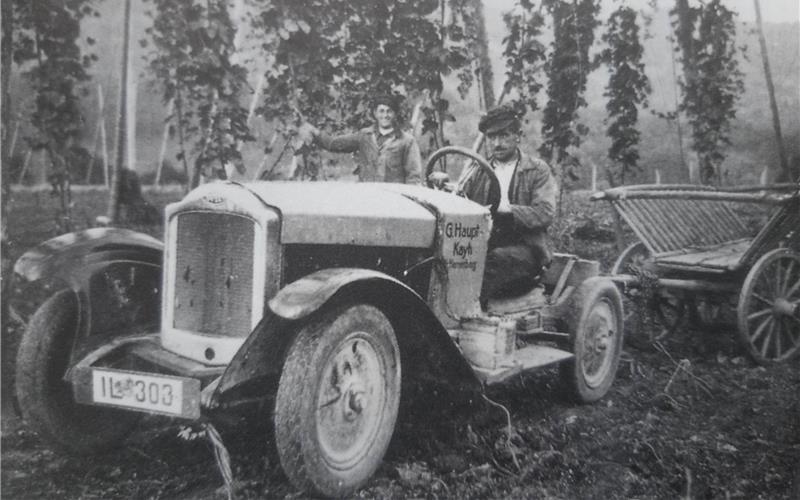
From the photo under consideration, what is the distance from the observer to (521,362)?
10.9ft

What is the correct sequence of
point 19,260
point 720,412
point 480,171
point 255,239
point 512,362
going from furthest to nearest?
1. point 480,171
2. point 720,412
3. point 512,362
4. point 19,260
5. point 255,239

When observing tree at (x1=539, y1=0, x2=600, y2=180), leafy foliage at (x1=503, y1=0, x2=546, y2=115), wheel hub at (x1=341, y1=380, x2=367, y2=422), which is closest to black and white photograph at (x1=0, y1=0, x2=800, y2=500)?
wheel hub at (x1=341, y1=380, x2=367, y2=422)

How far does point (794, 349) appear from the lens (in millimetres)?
4672

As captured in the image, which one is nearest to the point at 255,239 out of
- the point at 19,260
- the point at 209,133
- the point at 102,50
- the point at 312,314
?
the point at 312,314

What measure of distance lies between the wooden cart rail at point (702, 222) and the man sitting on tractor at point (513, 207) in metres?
0.88

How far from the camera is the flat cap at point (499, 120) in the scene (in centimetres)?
387

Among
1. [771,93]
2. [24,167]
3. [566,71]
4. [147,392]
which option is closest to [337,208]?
[147,392]

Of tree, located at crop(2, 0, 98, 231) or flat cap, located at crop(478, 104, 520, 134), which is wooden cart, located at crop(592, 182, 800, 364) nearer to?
flat cap, located at crop(478, 104, 520, 134)

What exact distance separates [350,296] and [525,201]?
181 cm

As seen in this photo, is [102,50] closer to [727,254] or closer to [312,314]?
[312,314]

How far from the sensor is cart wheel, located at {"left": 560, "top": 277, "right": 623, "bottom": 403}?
3.74 m

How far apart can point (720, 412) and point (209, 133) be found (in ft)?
12.2

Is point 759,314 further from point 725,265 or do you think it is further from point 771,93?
point 771,93

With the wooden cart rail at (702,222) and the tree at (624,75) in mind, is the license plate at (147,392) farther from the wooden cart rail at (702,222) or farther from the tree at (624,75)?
the tree at (624,75)
